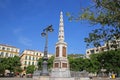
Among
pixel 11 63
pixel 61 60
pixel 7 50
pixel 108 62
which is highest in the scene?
pixel 7 50

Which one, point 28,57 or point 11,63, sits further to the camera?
A: point 28,57

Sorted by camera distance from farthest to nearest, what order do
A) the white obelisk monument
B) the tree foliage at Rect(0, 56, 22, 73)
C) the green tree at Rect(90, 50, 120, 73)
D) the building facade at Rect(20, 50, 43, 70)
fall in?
the building facade at Rect(20, 50, 43, 70), the tree foliage at Rect(0, 56, 22, 73), the green tree at Rect(90, 50, 120, 73), the white obelisk monument

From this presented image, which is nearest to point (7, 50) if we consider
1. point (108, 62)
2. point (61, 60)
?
point (108, 62)

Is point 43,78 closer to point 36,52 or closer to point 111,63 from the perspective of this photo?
point 111,63

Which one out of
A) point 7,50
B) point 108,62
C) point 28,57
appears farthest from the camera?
point 28,57

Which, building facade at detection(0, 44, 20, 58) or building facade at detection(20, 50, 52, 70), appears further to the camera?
building facade at detection(20, 50, 52, 70)

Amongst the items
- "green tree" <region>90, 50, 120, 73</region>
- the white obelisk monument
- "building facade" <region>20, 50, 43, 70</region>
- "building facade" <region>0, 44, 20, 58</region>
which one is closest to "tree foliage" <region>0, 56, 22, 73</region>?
"building facade" <region>0, 44, 20, 58</region>

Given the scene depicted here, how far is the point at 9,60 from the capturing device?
216ft

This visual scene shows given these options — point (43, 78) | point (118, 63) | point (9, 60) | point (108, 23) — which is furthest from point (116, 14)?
point (9, 60)

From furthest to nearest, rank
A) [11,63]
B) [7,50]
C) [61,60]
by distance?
[7,50] < [11,63] < [61,60]

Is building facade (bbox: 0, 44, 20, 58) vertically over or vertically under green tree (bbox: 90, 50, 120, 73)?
over

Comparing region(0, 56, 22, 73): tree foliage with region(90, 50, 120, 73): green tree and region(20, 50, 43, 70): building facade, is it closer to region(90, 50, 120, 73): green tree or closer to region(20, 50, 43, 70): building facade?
region(20, 50, 43, 70): building facade

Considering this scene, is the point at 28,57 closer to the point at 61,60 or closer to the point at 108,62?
the point at 108,62

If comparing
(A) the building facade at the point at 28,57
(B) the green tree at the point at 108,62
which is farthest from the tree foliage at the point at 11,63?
(B) the green tree at the point at 108,62
